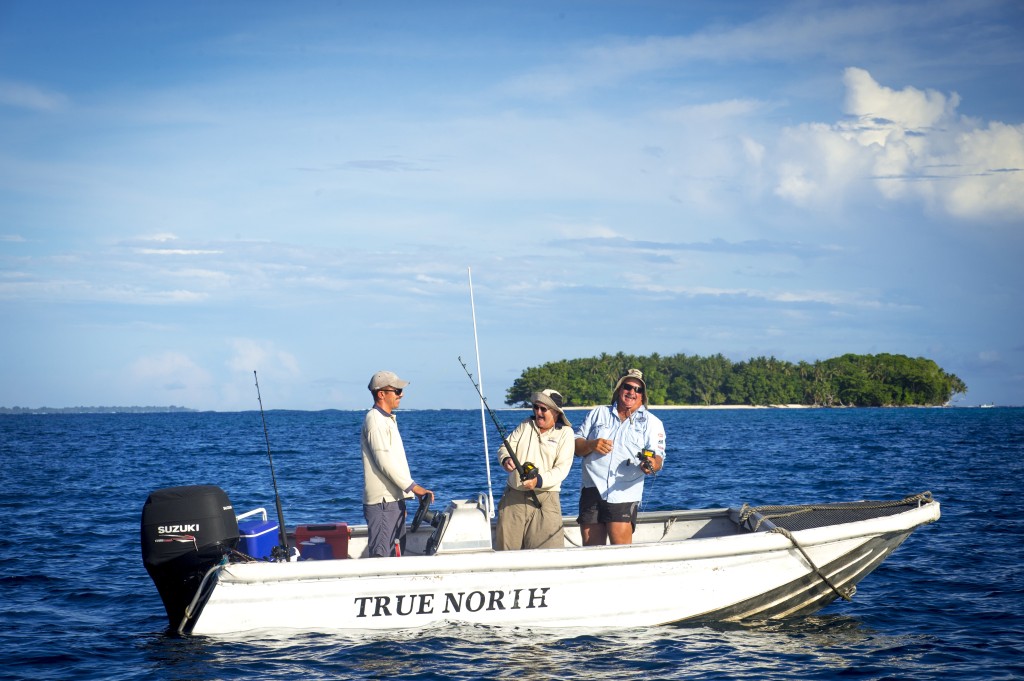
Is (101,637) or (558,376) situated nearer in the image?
(101,637)

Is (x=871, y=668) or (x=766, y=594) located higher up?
(x=766, y=594)

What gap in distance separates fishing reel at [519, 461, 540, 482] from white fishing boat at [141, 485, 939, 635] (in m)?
0.61

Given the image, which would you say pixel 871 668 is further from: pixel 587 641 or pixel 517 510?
pixel 517 510

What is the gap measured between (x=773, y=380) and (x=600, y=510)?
5815 inches

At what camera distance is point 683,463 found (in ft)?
103

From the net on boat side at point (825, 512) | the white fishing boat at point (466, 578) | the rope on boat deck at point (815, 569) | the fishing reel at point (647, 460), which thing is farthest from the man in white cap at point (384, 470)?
the net on boat side at point (825, 512)

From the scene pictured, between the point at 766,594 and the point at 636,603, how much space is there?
1210 millimetres

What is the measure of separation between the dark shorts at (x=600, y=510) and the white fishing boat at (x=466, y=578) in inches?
18.1

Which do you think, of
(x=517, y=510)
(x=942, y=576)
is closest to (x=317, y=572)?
(x=517, y=510)

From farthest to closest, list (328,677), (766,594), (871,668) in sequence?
(766,594), (871,668), (328,677)

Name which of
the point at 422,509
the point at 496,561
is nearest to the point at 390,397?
the point at 422,509

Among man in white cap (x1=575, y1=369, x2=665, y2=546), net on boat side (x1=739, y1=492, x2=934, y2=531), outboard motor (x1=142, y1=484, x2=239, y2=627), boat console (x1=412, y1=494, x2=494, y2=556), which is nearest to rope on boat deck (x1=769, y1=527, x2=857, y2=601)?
net on boat side (x1=739, y1=492, x2=934, y2=531)

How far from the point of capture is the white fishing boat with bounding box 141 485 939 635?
7535 mm

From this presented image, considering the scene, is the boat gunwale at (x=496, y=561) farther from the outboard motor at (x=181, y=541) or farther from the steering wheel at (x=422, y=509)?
the steering wheel at (x=422, y=509)
